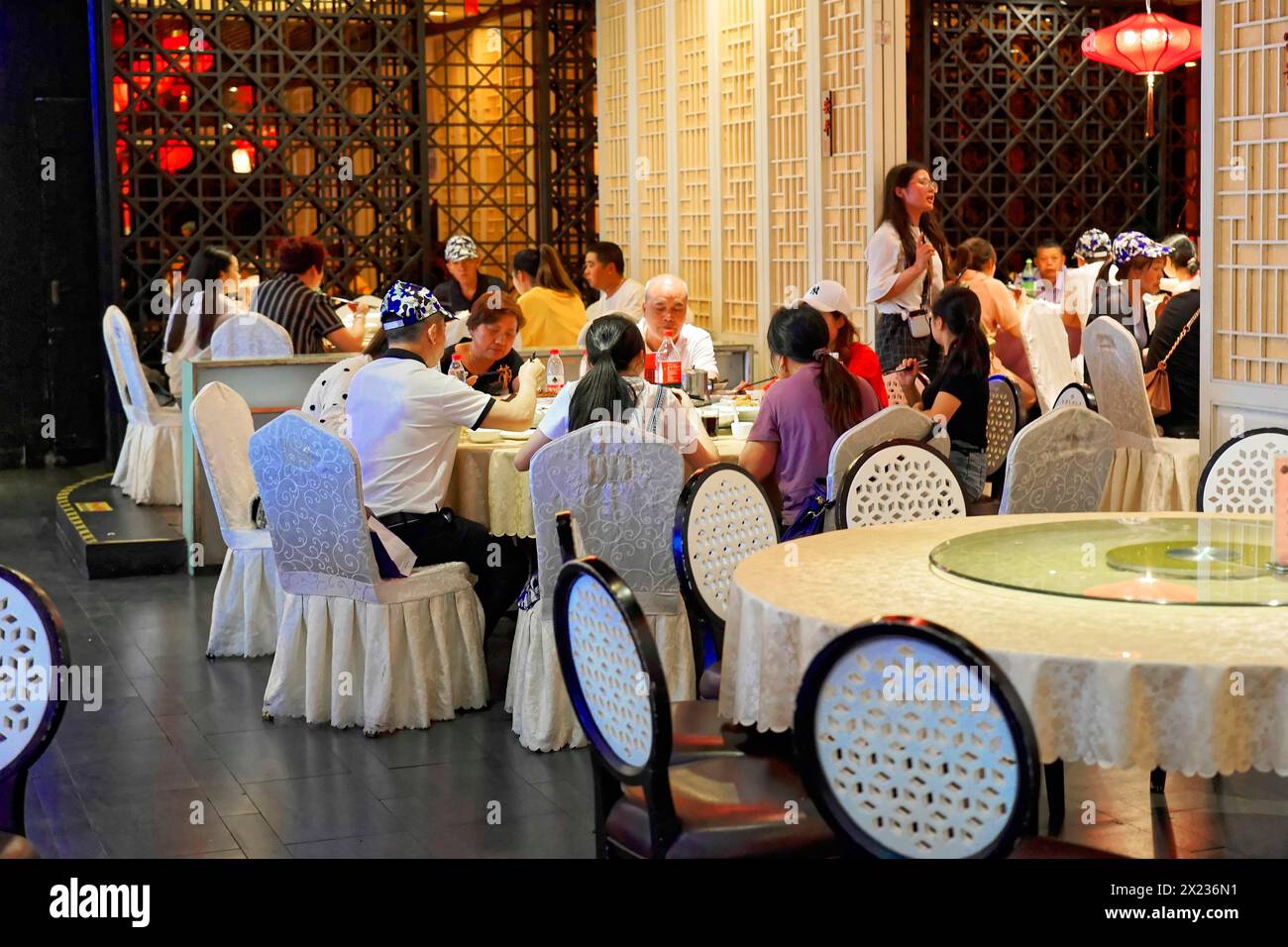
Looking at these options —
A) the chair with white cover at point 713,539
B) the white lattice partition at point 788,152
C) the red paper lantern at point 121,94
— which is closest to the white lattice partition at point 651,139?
the white lattice partition at point 788,152

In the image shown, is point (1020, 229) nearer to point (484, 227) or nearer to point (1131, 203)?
point (1131, 203)

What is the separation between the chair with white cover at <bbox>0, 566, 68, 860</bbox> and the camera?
2.87m

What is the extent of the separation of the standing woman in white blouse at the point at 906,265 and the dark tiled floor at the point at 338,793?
283 cm

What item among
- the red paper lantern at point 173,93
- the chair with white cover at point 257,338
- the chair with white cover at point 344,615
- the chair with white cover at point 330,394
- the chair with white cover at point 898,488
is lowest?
the chair with white cover at point 344,615

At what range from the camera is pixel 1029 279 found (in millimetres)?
11148

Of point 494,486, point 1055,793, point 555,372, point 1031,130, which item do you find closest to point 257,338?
point 555,372

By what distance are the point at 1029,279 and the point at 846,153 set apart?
347cm

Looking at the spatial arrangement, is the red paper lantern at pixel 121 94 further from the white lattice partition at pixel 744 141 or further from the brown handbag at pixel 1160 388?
the brown handbag at pixel 1160 388

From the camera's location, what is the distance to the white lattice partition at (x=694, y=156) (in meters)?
9.56

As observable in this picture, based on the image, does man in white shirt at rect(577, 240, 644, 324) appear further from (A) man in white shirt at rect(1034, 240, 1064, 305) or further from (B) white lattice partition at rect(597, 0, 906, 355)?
(A) man in white shirt at rect(1034, 240, 1064, 305)

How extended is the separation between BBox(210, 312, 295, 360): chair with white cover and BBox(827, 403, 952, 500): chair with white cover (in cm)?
354

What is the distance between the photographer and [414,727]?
5.02 metres

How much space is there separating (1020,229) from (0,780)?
10212 mm

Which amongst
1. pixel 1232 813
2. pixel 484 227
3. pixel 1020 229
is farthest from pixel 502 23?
pixel 1232 813
